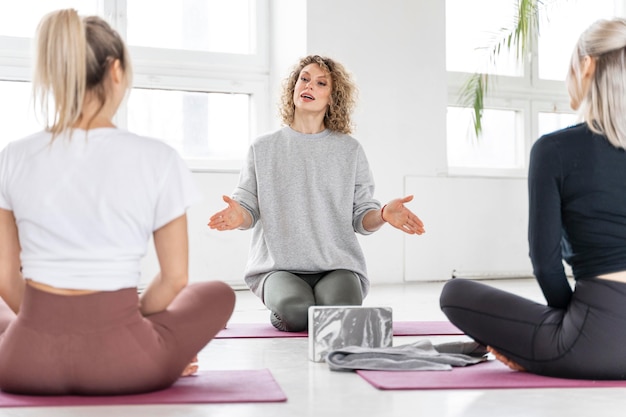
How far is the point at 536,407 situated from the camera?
1.79m

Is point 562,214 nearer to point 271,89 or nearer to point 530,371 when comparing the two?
point 530,371

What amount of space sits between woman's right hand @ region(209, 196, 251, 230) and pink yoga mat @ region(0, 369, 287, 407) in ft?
2.80

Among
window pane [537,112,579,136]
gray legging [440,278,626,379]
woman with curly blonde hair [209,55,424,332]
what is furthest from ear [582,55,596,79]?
window pane [537,112,579,136]

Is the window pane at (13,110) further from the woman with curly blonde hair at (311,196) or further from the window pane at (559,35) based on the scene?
the window pane at (559,35)

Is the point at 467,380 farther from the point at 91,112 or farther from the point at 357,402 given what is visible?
the point at 91,112

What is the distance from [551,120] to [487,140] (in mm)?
543

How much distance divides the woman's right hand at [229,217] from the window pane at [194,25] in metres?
2.31

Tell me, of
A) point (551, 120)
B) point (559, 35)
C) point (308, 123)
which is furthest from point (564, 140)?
point (559, 35)

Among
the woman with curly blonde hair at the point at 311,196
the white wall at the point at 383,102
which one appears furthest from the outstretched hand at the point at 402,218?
the white wall at the point at 383,102

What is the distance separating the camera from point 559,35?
6.32 meters

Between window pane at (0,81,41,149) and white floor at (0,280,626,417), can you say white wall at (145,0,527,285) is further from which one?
white floor at (0,280,626,417)

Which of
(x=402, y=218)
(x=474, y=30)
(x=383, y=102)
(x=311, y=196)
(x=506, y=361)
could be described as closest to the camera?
(x=506, y=361)

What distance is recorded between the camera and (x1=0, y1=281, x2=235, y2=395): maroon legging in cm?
177

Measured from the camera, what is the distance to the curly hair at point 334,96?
3.38m
